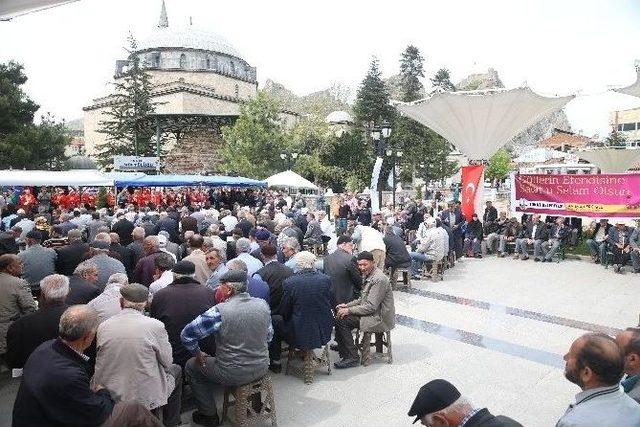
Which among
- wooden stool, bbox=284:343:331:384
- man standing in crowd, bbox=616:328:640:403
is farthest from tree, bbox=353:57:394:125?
man standing in crowd, bbox=616:328:640:403

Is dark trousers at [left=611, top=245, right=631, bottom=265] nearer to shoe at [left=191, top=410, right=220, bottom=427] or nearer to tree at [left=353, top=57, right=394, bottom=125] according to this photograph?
shoe at [left=191, top=410, right=220, bottom=427]

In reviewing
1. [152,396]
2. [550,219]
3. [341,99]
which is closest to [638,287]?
[550,219]

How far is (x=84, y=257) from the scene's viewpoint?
698 centimetres

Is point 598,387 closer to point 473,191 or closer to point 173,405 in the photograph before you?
point 173,405

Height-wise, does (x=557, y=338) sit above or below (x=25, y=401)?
below

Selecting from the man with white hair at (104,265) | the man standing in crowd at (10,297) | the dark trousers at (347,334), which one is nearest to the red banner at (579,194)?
the dark trousers at (347,334)


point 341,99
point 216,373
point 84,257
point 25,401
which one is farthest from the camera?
point 341,99

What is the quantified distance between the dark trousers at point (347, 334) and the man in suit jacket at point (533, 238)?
9.44 m

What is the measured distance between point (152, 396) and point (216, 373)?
731 millimetres

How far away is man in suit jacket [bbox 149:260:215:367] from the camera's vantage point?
4566 millimetres

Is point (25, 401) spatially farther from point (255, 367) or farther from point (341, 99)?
point (341, 99)

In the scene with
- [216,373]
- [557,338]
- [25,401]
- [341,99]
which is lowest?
[557,338]

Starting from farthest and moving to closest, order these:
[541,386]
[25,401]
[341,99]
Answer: [341,99]
[541,386]
[25,401]

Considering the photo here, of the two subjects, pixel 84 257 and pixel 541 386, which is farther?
pixel 84 257
